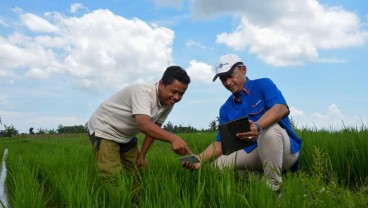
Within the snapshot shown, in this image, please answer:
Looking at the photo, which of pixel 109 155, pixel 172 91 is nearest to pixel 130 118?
pixel 109 155

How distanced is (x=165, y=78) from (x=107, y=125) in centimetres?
74

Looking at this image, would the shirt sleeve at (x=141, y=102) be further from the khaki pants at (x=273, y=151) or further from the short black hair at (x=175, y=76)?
the khaki pants at (x=273, y=151)

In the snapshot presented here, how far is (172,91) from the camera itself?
9.37ft

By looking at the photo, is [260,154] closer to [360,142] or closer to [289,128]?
[289,128]

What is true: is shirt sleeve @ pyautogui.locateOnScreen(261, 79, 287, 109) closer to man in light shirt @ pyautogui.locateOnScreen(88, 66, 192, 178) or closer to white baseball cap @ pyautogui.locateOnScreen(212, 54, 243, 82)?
white baseball cap @ pyautogui.locateOnScreen(212, 54, 243, 82)

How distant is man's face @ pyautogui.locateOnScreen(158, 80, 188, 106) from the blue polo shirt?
606 millimetres

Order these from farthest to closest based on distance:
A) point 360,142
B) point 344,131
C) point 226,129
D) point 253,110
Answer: point 344,131 → point 360,142 → point 253,110 → point 226,129

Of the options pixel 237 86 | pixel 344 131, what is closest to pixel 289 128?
pixel 237 86

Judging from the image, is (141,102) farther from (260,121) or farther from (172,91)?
(260,121)

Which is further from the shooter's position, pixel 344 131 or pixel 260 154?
pixel 344 131

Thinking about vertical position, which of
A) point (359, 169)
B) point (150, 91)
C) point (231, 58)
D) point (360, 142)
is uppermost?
point (231, 58)

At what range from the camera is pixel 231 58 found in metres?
3.04

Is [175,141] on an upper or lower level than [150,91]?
lower

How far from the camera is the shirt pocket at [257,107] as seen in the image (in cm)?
319
